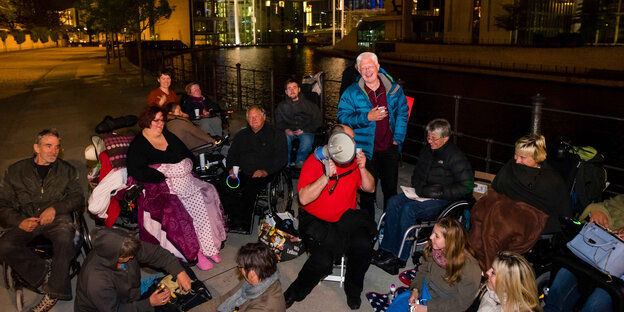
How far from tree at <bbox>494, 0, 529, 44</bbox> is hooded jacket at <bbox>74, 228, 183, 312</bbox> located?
43.8 m

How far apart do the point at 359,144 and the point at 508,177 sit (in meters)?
1.66

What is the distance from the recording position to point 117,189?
5.35m

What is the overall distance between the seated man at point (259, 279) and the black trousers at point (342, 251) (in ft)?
2.92

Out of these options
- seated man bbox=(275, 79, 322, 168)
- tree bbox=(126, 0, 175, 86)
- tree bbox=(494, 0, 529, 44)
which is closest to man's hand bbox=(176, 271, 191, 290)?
seated man bbox=(275, 79, 322, 168)

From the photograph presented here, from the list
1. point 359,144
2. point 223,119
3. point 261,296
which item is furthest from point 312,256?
point 223,119

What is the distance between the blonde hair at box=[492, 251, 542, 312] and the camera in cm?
321

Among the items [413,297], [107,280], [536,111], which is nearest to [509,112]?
[536,111]

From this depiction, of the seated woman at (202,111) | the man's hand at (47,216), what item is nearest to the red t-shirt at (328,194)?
the man's hand at (47,216)

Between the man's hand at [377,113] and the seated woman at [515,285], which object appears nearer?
the seated woman at [515,285]

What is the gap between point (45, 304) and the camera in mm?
4441

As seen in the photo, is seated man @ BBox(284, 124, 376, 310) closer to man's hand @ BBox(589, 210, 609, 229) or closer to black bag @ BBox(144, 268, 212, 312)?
black bag @ BBox(144, 268, 212, 312)

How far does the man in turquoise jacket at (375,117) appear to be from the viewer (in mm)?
5496

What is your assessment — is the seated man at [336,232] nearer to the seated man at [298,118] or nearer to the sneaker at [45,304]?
the sneaker at [45,304]

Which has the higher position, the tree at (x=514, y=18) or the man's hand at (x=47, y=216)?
the tree at (x=514, y=18)
